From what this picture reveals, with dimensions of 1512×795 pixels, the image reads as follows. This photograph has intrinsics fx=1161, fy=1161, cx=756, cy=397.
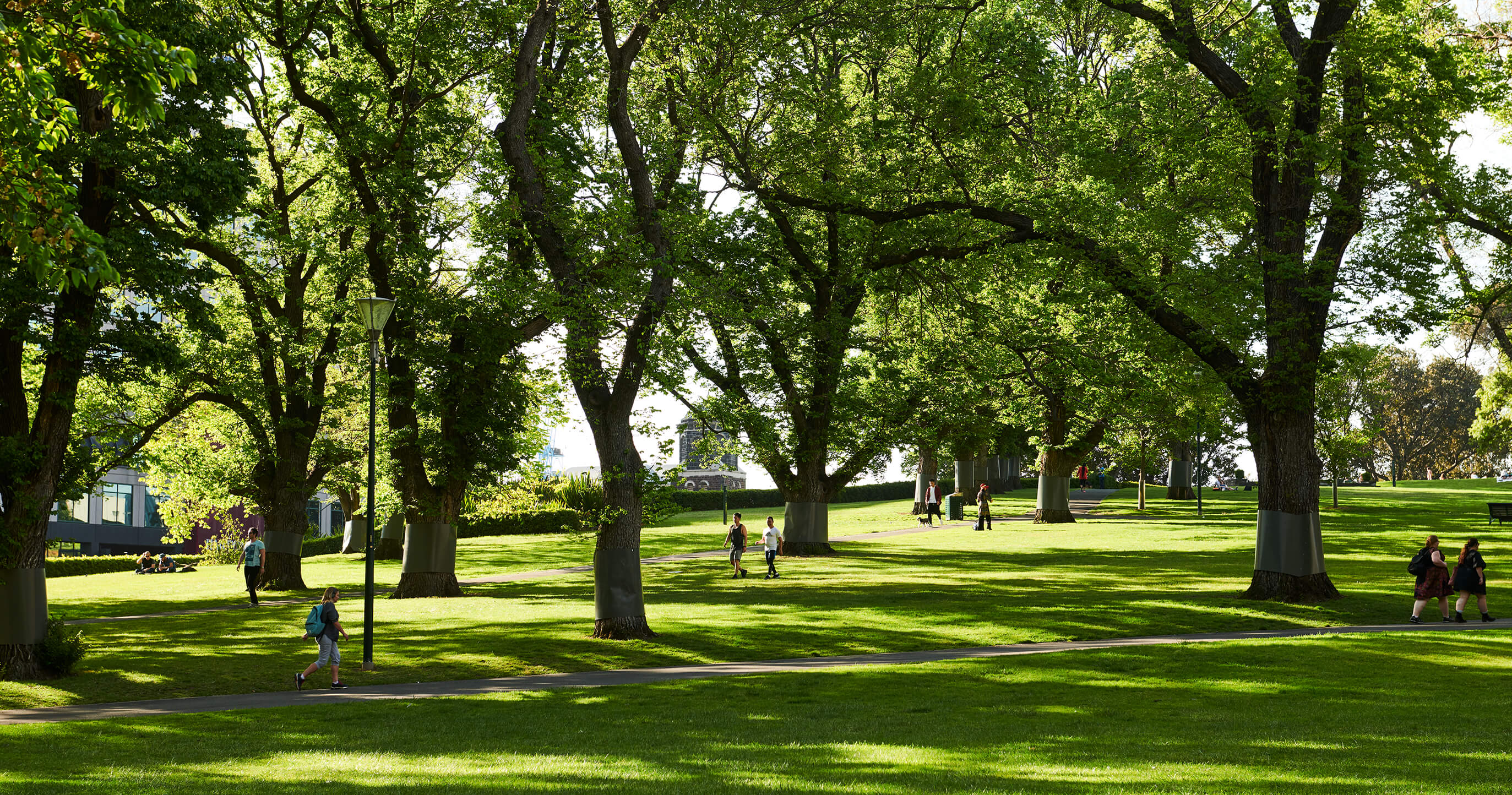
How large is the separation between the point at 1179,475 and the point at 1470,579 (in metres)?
42.3

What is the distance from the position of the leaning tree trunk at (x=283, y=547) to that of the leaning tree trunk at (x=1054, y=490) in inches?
1042

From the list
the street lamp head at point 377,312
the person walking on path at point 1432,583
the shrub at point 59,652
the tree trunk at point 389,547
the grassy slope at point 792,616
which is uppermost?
the street lamp head at point 377,312

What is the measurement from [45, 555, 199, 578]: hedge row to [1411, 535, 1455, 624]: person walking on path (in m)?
44.2

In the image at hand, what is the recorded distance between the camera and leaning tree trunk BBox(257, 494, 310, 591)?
A: 32.5m

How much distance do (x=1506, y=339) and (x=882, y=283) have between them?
59.1ft

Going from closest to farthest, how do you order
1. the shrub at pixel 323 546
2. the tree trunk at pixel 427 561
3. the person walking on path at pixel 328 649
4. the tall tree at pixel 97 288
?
1. the person walking on path at pixel 328 649
2. the tall tree at pixel 97 288
3. the tree trunk at pixel 427 561
4. the shrub at pixel 323 546

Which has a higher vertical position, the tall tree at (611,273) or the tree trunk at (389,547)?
the tall tree at (611,273)

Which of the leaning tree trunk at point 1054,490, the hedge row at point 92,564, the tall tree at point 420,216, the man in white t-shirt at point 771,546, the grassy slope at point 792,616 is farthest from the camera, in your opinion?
the hedge row at point 92,564

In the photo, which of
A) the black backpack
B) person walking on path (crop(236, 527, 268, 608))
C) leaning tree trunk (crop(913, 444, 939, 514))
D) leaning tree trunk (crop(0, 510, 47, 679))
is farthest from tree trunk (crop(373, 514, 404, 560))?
the black backpack

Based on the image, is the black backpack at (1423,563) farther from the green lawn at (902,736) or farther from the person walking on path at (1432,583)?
the green lawn at (902,736)

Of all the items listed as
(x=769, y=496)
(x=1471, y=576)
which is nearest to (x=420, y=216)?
(x=1471, y=576)

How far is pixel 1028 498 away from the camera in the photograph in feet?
205

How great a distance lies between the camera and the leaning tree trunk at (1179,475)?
61000 mm

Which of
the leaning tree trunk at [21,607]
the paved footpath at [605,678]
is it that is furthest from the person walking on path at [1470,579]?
the leaning tree trunk at [21,607]
